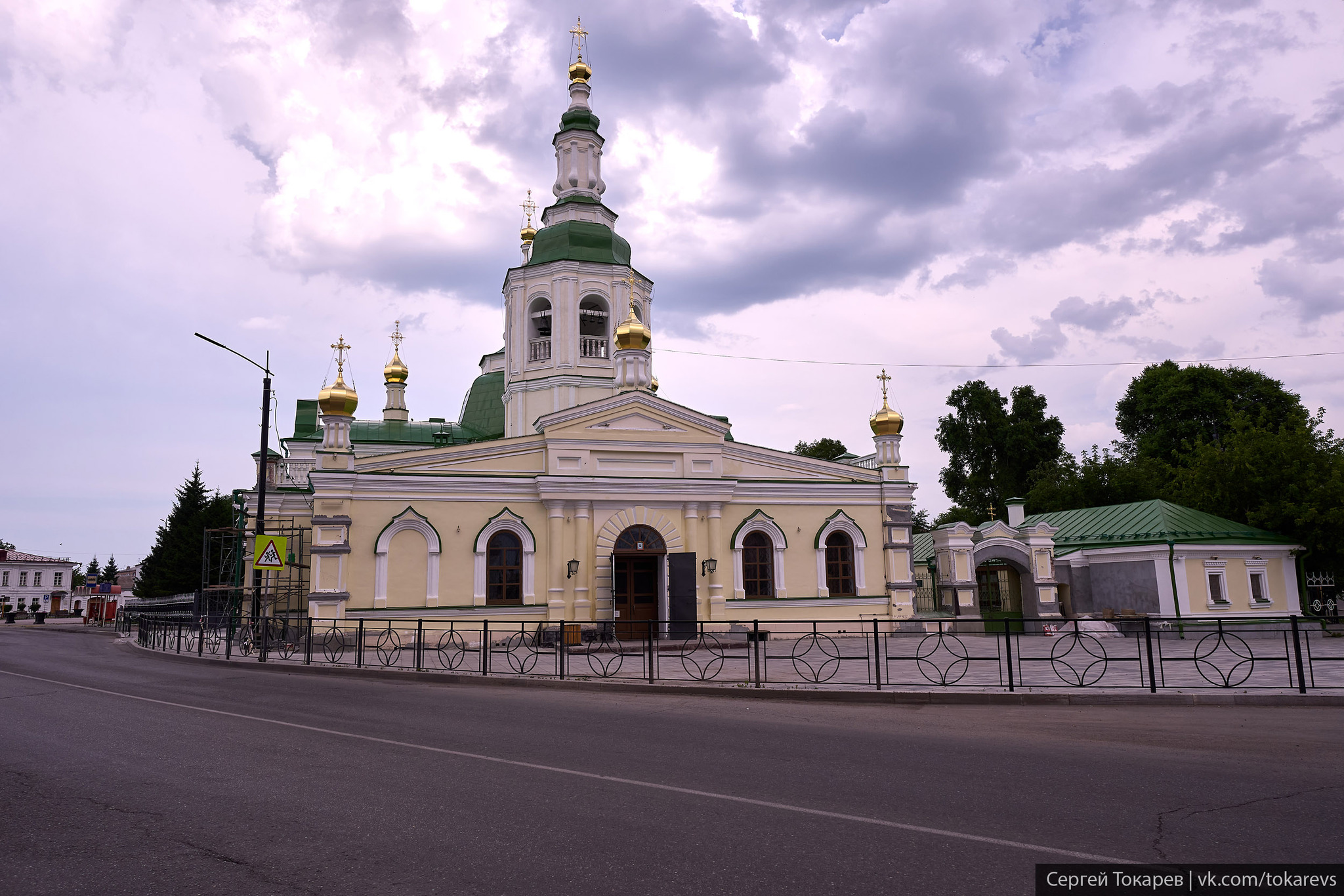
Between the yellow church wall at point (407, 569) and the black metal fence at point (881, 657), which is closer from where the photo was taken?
the black metal fence at point (881, 657)

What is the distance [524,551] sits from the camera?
23453 mm

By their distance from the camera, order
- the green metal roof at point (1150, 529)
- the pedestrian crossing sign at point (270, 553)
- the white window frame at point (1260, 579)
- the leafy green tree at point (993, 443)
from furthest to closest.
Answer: the leafy green tree at point (993, 443)
the white window frame at point (1260, 579)
the green metal roof at point (1150, 529)
the pedestrian crossing sign at point (270, 553)

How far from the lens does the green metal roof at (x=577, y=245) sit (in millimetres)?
28109

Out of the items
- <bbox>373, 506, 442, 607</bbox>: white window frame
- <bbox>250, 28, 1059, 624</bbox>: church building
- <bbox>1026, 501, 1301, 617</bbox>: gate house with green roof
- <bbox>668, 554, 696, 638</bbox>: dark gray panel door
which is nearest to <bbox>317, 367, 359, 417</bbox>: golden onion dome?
<bbox>250, 28, 1059, 624</bbox>: church building

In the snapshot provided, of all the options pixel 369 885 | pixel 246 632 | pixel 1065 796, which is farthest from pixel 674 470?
pixel 369 885

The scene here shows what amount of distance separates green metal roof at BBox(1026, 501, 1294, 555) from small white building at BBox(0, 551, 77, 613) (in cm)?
8777

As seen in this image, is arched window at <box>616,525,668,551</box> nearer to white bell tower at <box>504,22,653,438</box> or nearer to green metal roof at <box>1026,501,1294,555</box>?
white bell tower at <box>504,22,653,438</box>

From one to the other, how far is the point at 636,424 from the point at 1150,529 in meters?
15.7

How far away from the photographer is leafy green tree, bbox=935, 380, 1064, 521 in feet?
154

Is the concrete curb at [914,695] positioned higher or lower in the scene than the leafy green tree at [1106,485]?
lower

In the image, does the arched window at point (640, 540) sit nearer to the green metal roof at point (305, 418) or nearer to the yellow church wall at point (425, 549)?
the yellow church wall at point (425, 549)

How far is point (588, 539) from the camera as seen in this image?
2378cm

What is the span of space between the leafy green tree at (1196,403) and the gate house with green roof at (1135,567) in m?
15.1

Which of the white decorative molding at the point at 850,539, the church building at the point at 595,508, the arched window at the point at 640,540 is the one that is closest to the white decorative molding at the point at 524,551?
the church building at the point at 595,508
